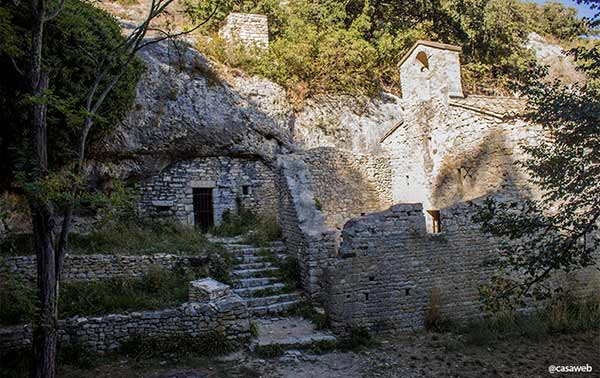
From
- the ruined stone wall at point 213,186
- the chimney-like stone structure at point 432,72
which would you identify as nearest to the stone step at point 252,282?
the ruined stone wall at point 213,186

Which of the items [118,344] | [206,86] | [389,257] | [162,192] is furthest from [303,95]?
[118,344]

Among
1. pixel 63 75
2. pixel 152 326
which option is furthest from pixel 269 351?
pixel 63 75

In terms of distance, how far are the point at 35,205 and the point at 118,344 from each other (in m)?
2.91

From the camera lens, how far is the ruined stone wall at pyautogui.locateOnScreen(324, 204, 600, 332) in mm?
7406

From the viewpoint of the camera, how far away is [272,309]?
8477 millimetres

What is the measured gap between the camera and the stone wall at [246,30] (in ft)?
51.5

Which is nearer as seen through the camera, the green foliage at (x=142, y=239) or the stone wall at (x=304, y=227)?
the stone wall at (x=304, y=227)

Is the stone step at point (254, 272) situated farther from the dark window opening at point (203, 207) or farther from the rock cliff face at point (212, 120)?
the rock cliff face at point (212, 120)

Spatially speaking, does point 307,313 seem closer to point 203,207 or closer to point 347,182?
point 203,207

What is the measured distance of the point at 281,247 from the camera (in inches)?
428

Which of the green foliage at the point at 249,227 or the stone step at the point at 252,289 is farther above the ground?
the green foliage at the point at 249,227

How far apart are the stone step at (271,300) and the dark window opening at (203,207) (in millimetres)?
5091

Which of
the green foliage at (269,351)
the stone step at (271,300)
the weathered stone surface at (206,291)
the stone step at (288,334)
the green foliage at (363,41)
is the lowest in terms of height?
the green foliage at (269,351)

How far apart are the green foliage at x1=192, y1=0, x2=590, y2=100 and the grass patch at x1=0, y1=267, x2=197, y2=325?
29.7 feet
